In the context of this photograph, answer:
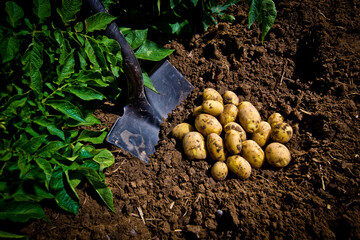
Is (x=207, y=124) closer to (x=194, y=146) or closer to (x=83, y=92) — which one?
(x=194, y=146)

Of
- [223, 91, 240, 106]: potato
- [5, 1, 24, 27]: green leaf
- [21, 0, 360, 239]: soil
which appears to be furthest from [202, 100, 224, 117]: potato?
[5, 1, 24, 27]: green leaf

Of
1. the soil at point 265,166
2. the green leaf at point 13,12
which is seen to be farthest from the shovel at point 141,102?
the green leaf at point 13,12

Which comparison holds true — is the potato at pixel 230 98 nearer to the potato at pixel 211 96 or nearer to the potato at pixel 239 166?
the potato at pixel 211 96

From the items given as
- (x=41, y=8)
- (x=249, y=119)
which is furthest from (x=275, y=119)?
(x=41, y=8)

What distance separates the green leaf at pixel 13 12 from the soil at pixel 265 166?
1037mm

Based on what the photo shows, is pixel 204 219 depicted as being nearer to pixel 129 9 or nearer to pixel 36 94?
pixel 36 94

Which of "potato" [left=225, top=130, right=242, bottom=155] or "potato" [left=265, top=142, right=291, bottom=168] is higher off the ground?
"potato" [left=225, top=130, right=242, bottom=155]

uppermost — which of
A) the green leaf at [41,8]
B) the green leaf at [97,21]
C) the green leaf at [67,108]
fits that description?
the green leaf at [41,8]

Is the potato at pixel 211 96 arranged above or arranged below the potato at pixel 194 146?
above

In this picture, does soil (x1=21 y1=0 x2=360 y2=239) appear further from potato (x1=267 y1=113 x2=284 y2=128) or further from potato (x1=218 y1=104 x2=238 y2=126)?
potato (x1=218 y1=104 x2=238 y2=126)

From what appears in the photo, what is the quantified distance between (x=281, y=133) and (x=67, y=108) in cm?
177

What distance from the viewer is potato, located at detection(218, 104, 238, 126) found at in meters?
2.13

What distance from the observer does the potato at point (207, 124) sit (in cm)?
204

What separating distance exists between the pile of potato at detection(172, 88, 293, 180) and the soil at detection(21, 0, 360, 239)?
119 millimetres
